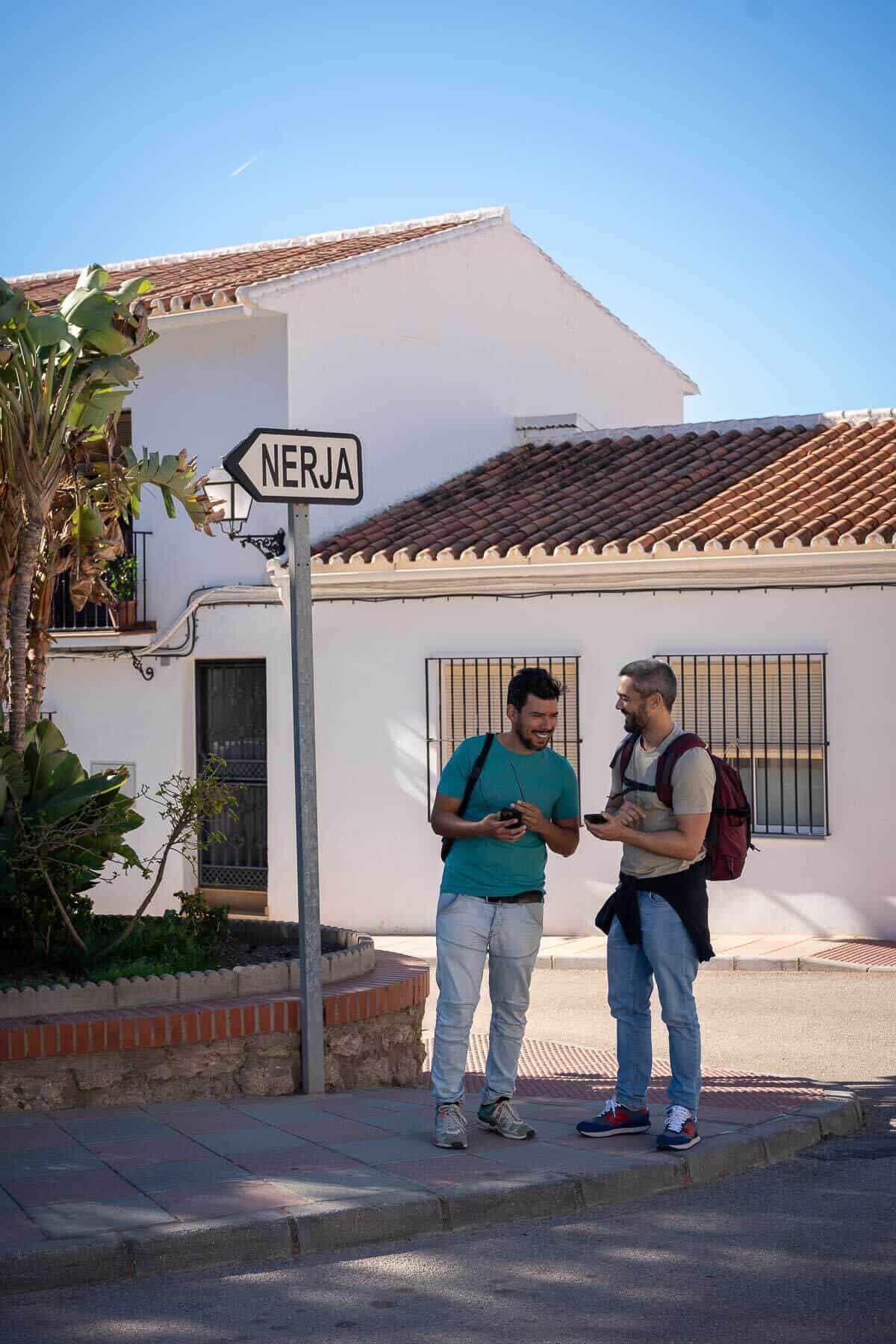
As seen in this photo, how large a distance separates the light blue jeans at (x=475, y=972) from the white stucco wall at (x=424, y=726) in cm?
773

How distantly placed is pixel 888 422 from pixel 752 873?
575cm

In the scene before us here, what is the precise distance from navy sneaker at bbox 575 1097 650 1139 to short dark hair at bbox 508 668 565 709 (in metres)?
1.62

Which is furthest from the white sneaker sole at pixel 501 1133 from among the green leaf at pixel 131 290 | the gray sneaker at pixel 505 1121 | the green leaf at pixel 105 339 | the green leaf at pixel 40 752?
the green leaf at pixel 131 290

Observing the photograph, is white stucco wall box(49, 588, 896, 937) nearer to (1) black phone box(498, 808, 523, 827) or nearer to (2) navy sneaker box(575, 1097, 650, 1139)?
(2) navy sneaker box(575, 1097, 650, 1139)

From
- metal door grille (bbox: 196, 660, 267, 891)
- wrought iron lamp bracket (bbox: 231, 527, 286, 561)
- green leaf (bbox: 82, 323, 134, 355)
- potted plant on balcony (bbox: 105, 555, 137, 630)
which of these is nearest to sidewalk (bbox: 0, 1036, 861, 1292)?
green leaf (bbox: 82, 323, 134, 355)

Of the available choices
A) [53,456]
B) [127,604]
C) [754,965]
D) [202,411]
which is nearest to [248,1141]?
[53,456]

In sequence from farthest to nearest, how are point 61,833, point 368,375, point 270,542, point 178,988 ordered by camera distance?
point 368,375
point 270,542
point 61,833
point 178,988

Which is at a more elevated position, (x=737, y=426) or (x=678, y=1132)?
(x=737, y=426)

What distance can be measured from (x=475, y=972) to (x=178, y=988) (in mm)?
1695

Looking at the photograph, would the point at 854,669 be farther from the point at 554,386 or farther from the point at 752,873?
the point at 554,386

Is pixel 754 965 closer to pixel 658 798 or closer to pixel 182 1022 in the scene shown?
pixel 182 1022

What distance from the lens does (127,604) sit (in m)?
15.9

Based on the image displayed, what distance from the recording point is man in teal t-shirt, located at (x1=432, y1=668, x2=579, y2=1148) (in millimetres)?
5738

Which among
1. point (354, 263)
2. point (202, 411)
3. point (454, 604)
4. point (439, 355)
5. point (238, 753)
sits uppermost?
point (354, 263)
